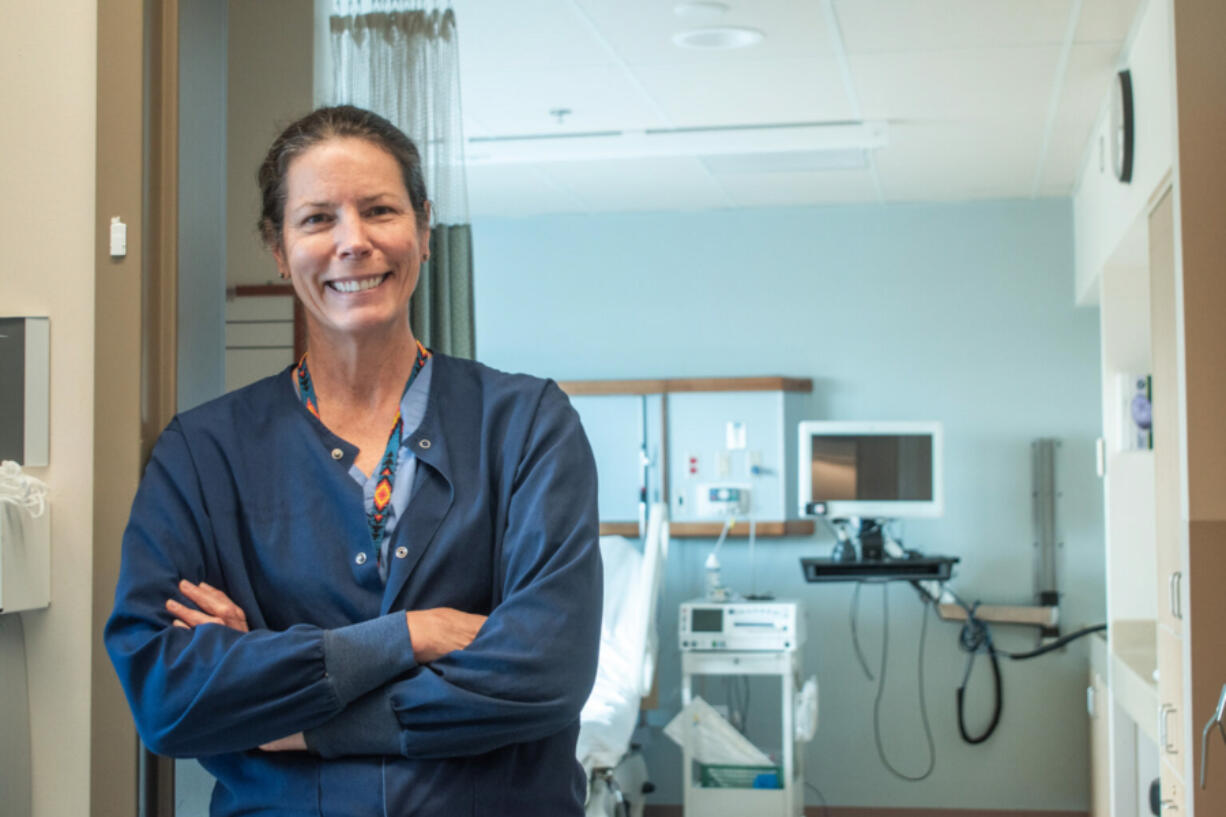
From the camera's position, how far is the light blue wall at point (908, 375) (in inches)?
213

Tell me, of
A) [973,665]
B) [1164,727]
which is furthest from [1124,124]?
[973,665]

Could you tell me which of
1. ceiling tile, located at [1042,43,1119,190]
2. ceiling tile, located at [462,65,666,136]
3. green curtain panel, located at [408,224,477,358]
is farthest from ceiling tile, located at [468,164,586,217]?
green curtain panel, located at [408,224,477,358]

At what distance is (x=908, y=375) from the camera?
560 cm

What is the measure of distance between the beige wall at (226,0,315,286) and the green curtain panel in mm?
398

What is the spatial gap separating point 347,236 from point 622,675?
3.48 m

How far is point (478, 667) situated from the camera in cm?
123

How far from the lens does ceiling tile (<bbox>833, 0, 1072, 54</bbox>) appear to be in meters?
3.10

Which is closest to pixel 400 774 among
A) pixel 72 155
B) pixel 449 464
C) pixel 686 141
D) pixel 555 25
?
pixel 449 464

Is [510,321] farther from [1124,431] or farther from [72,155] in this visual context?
[72,155]

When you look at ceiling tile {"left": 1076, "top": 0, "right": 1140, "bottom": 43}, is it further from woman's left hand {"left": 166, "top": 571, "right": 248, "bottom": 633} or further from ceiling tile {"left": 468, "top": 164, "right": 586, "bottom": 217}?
woman's left hand {"left": 166, "top": 571, "right": 248, "bottom": 633}

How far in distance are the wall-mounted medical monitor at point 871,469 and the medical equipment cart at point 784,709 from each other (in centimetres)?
55

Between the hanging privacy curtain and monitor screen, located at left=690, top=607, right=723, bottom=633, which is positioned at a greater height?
the hanging privacy curtain

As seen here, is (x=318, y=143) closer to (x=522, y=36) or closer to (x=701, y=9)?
(x=701, y=9)

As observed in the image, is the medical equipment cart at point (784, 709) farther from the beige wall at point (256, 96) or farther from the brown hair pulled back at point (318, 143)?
the brown hair pulled back at point (318, 143)
